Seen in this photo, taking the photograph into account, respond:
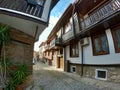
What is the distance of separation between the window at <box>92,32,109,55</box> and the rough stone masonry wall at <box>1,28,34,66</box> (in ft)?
17.4

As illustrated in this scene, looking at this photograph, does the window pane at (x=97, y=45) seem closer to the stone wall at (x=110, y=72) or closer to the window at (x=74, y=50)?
the stone wall at (x=110, y=72)

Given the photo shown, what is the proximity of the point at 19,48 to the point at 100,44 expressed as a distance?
610cm

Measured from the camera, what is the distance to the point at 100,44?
33.2 ft

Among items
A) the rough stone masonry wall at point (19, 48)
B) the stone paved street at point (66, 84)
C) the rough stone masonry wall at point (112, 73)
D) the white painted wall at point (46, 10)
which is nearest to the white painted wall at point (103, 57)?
the rough stone masonry wall at point (112, 73)

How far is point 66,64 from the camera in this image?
15.7 meters

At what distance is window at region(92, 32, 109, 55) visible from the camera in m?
9.62

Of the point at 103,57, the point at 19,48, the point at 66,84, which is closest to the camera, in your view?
the point at 19,48

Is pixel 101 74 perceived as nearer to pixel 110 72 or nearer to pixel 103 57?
pixel 110 72

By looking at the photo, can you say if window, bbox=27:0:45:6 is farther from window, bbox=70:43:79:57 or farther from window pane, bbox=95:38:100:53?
window, bbox=70:43:79:57

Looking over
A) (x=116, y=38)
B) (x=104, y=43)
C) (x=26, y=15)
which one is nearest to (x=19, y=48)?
(x=26, y=15)

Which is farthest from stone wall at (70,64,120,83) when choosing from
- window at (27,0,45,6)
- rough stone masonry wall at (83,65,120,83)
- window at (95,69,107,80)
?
window at (27,0,45,6)

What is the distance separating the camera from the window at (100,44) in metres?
9.62

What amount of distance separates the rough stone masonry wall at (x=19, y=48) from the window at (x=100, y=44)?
17.4 feet

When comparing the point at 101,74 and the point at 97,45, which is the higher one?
the point at 97,45
